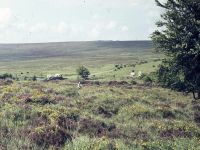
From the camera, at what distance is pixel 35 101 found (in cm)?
2152

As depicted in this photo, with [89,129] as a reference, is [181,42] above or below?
above

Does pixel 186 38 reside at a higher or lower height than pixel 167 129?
higher

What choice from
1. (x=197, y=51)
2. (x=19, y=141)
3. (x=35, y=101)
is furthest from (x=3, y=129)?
(x=197, y=51)

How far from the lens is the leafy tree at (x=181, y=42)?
2669 cm

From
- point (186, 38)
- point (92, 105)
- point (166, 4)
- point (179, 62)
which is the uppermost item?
point (166, 4)

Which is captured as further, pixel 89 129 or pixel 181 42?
pixel 181 42

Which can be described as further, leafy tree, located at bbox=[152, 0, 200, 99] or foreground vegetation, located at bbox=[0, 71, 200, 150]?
leafy tree, located at bbox=[152, 0, 200, 99]

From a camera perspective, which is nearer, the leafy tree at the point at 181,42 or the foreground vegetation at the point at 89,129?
the foreground vegetation at the point at 89,129

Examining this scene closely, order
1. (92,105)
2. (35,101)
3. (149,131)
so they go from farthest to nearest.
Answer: (92,105) → (35,101) → (149,131)

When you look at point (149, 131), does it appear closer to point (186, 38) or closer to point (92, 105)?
point (92, 105)

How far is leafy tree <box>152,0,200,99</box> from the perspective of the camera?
2669 cm

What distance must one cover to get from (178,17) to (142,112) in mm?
9987

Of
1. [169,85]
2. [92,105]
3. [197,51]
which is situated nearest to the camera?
[92,105]

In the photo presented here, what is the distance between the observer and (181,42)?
1073 inches
